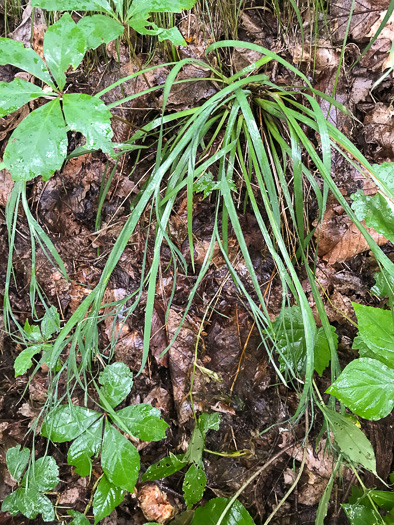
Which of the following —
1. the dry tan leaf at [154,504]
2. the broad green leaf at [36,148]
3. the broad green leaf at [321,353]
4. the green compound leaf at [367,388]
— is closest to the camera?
the broad green leaf at [36,148]

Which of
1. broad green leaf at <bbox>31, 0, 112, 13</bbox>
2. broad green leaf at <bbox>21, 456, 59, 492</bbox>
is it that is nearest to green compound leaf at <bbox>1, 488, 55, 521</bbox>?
broad green leaf at <bbox>21, 456, 59, 492</bbox>

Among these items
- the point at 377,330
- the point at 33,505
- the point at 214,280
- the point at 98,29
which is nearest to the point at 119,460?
the point at 33,505

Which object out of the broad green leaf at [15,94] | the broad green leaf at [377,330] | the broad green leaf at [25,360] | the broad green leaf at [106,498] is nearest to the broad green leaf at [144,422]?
the broad green leaf at [106,498]

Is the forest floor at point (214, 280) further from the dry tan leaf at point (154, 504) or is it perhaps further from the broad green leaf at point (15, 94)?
the broad green leaf at point (15, 94)

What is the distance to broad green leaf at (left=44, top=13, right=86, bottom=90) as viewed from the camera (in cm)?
64

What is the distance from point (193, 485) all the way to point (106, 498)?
22cm

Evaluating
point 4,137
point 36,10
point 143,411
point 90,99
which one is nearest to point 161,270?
point 143,411

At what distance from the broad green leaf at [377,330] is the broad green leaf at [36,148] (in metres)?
0.66

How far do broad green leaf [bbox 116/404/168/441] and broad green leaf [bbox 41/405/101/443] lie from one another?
85mm

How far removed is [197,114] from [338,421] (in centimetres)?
73

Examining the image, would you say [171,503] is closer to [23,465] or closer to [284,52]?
[23,465]

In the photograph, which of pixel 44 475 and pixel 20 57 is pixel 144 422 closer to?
pixel 44 475

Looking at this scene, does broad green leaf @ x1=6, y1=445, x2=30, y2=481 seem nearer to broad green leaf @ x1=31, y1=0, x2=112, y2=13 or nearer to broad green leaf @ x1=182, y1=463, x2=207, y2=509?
broad green leaf @ x1=182, y1=463, x2=207, y2=509

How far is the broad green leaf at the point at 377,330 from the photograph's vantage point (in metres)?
0.76
